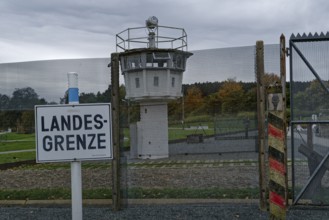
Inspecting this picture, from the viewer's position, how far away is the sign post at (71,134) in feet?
14.1

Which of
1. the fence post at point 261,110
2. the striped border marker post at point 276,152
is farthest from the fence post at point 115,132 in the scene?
the striped border marker post at point 276,152

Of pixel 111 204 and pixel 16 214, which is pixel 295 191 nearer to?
pixel 111 204

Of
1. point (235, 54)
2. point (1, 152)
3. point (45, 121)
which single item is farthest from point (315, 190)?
point (1, 152)

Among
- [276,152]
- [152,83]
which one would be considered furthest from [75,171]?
[152,83]

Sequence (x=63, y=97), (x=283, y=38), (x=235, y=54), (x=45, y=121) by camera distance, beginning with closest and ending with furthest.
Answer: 1. (x=45, y=121)
2. (x=283, y=38)
3. (x=235, y=54)
4. (x=63, y=97)

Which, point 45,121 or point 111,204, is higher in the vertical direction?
point 45,121

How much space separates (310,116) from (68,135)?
3353mm

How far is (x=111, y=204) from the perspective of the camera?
6434 mm

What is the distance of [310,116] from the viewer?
19.6 ft

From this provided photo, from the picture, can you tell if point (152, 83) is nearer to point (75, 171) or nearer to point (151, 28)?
point (151, 28)

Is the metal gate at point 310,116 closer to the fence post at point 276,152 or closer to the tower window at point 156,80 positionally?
the fence post at point 276,152

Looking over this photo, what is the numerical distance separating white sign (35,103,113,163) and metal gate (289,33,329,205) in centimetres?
287

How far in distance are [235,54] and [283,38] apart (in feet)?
27.5

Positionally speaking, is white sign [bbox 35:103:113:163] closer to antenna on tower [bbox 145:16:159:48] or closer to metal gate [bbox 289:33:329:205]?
metal gate [bbox 289:33:329:205]
